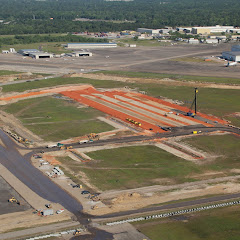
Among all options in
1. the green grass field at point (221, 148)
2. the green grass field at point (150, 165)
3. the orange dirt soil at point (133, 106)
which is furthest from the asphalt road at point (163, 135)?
the green grass field at point (150, 165)

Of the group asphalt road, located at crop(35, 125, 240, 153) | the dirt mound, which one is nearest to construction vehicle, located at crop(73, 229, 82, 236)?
the dirt mound

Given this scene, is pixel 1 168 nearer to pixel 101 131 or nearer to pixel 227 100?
pixel 101 131

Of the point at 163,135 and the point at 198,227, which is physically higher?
the point at 163,135

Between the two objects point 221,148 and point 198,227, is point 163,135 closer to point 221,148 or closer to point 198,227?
point 221,148

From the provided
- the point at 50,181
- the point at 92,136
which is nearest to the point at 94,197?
the point at 50,181

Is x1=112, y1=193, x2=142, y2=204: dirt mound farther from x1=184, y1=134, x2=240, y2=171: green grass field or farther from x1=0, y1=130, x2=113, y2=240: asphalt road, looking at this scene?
x1=184, y1=134, x2=240, y2=171: green grass field

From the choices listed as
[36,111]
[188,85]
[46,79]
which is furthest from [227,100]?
[46,79]

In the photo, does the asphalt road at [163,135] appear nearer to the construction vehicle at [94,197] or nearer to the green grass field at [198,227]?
the construction vehicle at [94,197]
